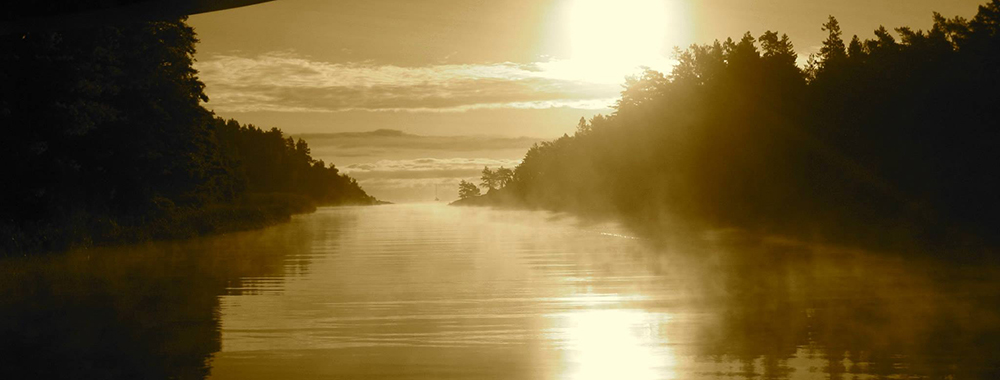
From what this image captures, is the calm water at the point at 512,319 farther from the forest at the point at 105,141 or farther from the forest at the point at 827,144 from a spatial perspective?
the forest at the point at 827,144

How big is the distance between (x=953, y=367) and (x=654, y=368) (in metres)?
2.78

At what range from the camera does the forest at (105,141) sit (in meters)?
34.9

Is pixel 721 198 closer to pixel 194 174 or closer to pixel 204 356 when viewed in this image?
pixel 194 174

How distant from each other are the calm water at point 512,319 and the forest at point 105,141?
258 inches

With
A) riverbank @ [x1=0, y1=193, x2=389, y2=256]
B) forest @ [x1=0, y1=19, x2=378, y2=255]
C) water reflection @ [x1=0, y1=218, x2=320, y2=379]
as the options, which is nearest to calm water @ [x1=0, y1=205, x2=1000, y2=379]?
water reflection @ [x1=0, y1=218, x2=320, y2=379]

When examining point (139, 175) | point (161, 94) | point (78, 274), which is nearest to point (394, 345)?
point (78, 274)

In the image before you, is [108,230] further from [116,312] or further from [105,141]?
[116,312]

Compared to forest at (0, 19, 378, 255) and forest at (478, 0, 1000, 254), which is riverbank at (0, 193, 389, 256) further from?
forest at (478, 0, 1000, 254)

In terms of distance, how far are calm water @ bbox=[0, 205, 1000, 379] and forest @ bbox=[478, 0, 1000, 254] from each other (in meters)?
11.6

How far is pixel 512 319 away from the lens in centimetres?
1630

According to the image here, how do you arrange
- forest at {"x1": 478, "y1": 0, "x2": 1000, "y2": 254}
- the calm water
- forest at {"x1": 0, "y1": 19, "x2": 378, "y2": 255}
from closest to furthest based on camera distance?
the calm water → forest at {"x1": 0, "y1": 19, "x2": 378, "y2": 255} → forest at {"x1": 478, "y1": 0, "x2": 1000, "y2": 254}

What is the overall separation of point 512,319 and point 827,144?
156 feet

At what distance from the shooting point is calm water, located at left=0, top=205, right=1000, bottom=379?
11727mm

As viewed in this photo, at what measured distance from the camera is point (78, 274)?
26469 millimetres
